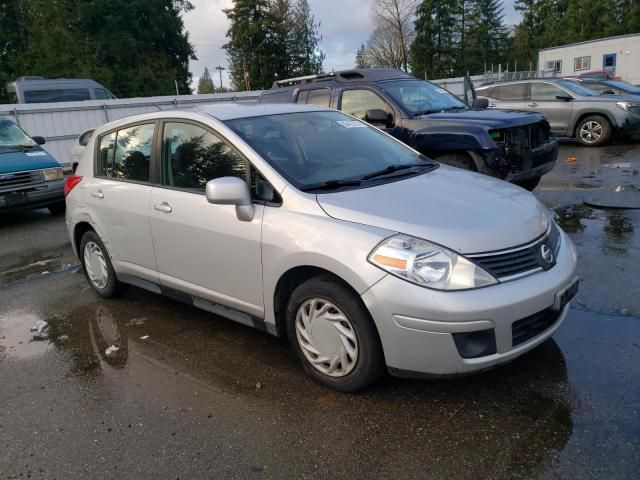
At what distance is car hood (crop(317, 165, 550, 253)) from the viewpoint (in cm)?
294

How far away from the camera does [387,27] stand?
56875mm

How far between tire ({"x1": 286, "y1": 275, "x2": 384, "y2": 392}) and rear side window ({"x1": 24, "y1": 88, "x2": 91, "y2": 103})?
17064 mm

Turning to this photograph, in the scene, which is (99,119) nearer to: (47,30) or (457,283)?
(457,283)

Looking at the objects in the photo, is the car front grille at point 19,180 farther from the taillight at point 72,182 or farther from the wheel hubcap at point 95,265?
the wheel hubcap at point 95,265

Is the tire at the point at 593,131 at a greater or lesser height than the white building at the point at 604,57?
lesser

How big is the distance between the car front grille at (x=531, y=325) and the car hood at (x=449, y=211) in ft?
1.32

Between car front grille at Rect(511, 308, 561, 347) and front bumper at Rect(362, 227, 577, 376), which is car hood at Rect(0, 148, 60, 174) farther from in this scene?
car front grille at Rect(511, 308, 561, 347)

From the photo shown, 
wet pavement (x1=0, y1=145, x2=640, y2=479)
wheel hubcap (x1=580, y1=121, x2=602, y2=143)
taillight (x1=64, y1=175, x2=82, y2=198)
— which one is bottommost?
wet pavement (x1=0, y1=145, x2=640, y2=479)

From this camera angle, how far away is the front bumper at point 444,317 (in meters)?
2.76

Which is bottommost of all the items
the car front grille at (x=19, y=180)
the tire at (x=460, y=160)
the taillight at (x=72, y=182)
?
the car front grille at (x=19, y=180)

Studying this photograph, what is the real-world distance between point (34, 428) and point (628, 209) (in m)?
6.69

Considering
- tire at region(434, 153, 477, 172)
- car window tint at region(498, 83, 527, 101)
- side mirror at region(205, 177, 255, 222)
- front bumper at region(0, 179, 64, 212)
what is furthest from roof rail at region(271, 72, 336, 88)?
car window tint at region(498, 83, 527, 101)

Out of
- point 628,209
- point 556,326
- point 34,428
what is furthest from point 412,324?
point 628,209

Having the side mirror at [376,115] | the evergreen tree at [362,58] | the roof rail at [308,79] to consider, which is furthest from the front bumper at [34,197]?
the evergreen tree at [362,58]
